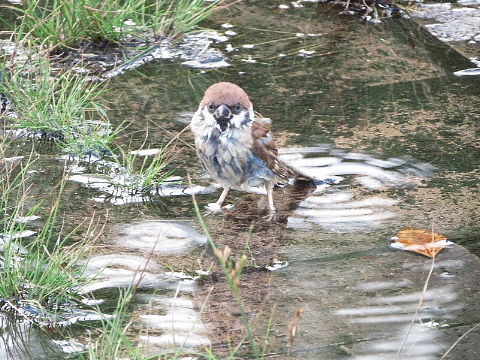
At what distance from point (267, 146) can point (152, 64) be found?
173 cm

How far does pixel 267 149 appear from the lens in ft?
13.8

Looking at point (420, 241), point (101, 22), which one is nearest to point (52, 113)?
point (101, 22)

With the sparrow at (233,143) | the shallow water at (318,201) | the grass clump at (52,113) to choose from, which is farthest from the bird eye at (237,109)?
the grass clump at (52,113)

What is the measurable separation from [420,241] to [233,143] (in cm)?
105

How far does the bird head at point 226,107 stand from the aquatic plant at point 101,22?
4.88 ft

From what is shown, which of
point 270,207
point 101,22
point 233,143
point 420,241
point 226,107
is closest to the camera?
point 420,241

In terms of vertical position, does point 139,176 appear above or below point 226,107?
below

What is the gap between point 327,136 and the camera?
15.5ft

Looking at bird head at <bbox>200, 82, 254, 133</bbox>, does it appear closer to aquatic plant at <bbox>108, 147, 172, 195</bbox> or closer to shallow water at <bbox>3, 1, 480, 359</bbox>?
aquatic plant at <bbox>108, 147, 172, 195</bbox>

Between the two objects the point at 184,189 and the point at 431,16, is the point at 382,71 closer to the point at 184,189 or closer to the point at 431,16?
the point at 431,16

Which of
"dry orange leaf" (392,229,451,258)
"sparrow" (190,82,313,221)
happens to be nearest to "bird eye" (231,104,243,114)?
"sparrow" (190,82,313,221)

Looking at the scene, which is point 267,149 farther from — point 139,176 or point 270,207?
point 139,176

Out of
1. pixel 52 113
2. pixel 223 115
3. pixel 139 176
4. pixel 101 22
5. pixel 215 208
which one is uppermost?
pixel 101 22

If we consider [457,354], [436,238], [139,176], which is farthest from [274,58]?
[457,354]
